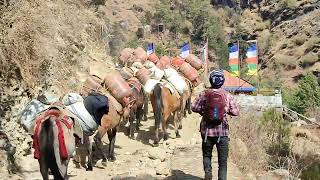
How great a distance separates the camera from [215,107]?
636cm

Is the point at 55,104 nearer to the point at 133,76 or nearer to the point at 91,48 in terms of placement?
the point at 133,76

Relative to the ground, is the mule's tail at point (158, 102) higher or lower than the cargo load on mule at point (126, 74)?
lower

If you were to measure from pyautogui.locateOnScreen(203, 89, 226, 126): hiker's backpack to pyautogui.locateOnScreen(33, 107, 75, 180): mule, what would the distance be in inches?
71.3

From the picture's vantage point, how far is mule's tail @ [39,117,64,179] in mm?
5723

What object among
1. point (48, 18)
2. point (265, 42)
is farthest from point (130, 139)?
point (265, 42)

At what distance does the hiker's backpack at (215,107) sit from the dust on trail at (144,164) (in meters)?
1.47

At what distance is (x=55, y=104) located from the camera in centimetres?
626

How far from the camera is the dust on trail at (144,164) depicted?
7.84 m

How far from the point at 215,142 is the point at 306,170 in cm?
466

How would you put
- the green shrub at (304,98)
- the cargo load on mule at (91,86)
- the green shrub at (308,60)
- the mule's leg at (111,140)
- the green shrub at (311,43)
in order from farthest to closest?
the green shrub at (311,43)
the green shrub at (308,60)
the green shrub at (304,98)
the mule's leg at (111,140)
the cargo load on mule at (91,86)

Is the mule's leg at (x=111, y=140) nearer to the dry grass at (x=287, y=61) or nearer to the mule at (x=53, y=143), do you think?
the mule at (x=53, y=143)

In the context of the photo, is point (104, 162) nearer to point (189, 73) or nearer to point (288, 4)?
point (189, 73)

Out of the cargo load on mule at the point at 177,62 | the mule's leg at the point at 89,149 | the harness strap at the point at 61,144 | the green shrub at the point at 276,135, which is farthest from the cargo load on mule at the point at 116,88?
the cargo load on mule at the point at 177,62

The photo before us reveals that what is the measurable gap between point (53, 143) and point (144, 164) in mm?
3756
